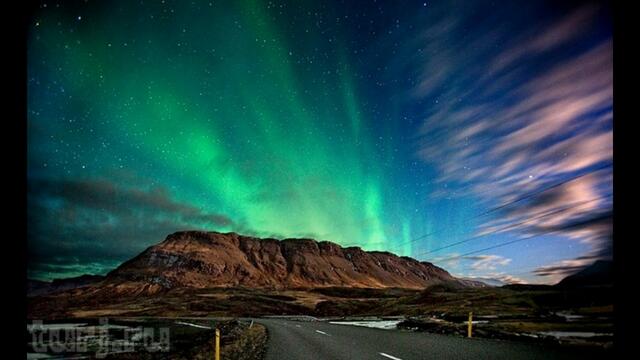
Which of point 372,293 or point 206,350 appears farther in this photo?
point 372,293

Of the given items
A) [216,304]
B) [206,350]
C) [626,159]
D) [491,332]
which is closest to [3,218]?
[626,159]

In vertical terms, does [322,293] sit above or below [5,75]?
below

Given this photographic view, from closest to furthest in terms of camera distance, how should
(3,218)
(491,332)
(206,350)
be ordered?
1. (3,218)
2. (206,350)
3. (491,332)

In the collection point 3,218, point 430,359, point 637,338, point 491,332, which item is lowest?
point 491,332

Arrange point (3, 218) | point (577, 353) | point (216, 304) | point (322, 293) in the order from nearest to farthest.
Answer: point (3, 218) < point (577, 353) < point (216, 304) < point (322, 293)

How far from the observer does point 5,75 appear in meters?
2.99

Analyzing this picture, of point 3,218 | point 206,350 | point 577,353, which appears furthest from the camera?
point 206,350

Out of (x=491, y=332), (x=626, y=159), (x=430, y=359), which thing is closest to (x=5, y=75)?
(x=626, y=159)

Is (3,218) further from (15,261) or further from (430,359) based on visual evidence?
(430,359)

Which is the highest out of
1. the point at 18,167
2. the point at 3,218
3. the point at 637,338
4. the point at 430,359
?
the point at 18,167

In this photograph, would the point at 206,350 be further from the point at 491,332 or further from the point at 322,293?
the point at 322,293

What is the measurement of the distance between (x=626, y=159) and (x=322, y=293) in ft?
619

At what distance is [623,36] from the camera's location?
3969 mm

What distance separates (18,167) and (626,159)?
525 centimetres
